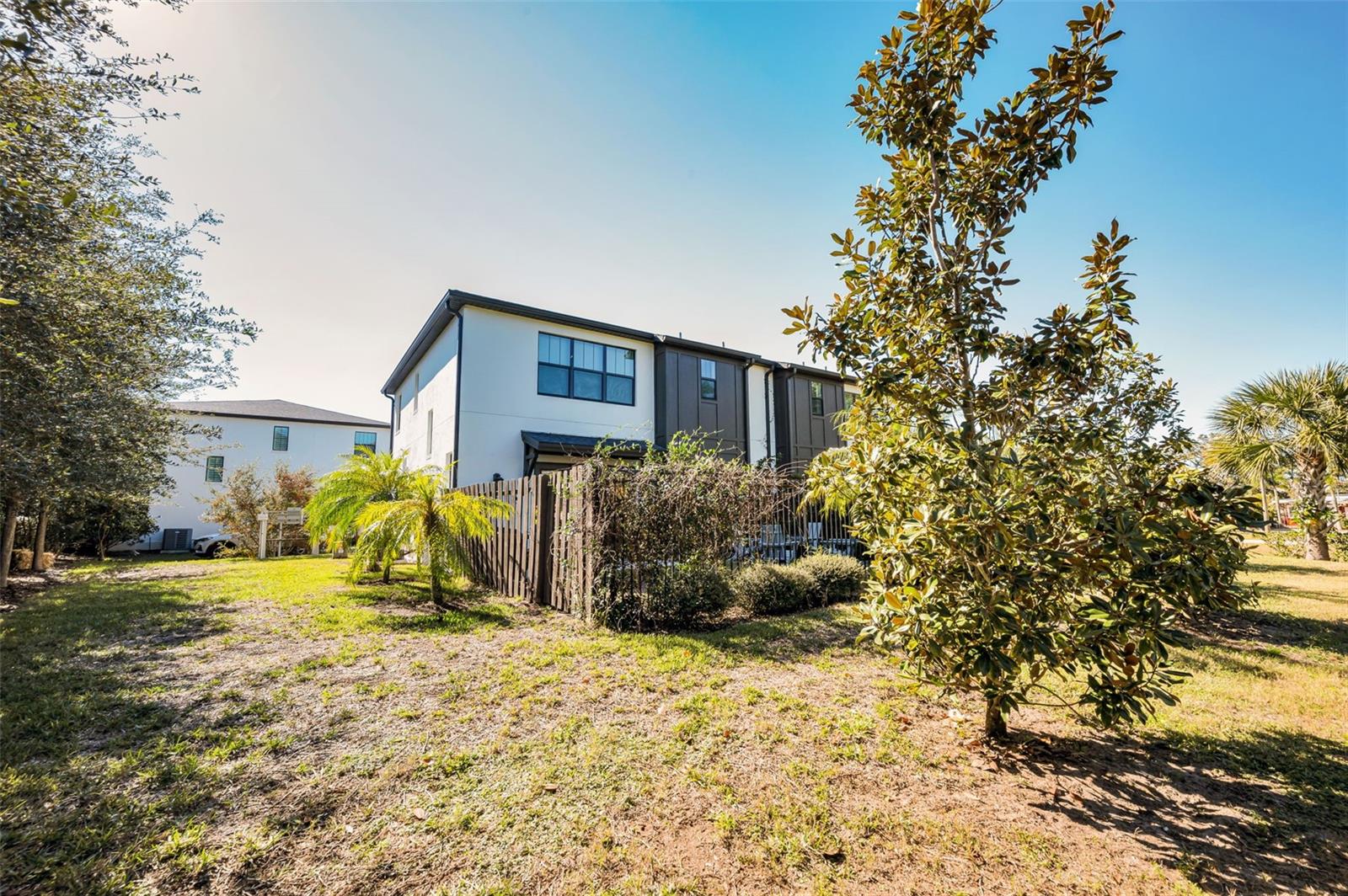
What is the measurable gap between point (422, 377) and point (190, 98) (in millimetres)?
12401

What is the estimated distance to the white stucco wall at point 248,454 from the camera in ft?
77.5

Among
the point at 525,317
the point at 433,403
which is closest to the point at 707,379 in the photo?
the point at 525,317

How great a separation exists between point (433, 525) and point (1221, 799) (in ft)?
26.0

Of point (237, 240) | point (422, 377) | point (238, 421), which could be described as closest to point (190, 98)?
point (237, 240)

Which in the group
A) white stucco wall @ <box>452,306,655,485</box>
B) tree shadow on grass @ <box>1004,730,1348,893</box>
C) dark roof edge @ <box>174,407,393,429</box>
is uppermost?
dark roof edge @ <box>174,407,393,429</box>

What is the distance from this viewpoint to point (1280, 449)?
12.4 metres

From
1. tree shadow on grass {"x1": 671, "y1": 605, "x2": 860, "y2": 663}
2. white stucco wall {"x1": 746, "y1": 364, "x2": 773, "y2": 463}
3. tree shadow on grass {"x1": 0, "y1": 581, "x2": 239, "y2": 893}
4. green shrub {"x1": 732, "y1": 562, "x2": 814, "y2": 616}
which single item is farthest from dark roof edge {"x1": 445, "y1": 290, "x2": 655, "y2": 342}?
tree shadow on grass {"x1": 671, "y1": 605, "x2": 860, "y2": 663}

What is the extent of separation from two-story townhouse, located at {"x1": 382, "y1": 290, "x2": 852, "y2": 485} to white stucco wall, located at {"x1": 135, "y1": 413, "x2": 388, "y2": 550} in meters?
11.1

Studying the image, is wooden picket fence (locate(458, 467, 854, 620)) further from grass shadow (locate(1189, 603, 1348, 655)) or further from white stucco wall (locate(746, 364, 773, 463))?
white stucco wall (locate(746, 364, 773, 463))

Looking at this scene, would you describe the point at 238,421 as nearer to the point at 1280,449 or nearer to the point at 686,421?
the point at 686,421

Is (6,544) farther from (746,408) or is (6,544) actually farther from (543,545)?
(746,408)

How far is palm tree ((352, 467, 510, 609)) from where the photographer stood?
731 centimetres

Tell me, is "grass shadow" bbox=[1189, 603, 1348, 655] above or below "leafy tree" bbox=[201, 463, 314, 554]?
below

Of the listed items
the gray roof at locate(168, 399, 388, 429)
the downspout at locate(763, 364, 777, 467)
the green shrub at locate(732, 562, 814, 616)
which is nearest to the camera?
the green shrub at locate(732, 562, 814, 616)
